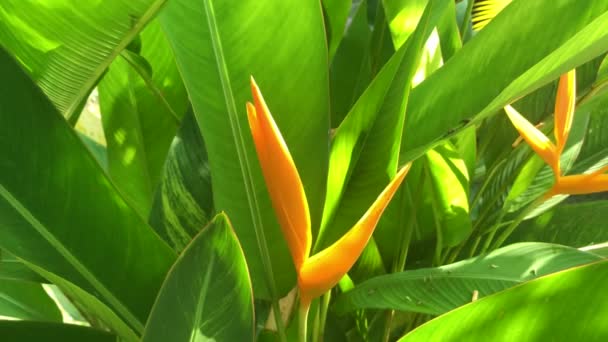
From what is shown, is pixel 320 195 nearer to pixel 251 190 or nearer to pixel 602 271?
pixel 251 190

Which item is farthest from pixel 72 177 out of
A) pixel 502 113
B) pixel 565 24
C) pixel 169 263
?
pixel 502 113

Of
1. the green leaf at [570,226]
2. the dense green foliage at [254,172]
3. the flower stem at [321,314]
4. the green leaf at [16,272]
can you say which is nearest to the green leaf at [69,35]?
the dense green foliage at [254,172]

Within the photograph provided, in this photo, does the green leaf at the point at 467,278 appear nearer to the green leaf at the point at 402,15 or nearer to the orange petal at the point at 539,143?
the orange petal at the point at 539,143

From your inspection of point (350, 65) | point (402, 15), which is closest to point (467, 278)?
point (402, 15)

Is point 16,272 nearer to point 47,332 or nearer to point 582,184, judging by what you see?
point 47,332

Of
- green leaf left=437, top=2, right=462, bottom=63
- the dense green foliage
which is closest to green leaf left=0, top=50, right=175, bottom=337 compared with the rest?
the dense green foliage

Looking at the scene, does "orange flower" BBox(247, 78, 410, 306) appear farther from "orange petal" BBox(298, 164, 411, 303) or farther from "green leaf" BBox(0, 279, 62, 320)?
"green leaf" BBox(0, 279, 62, 320)
